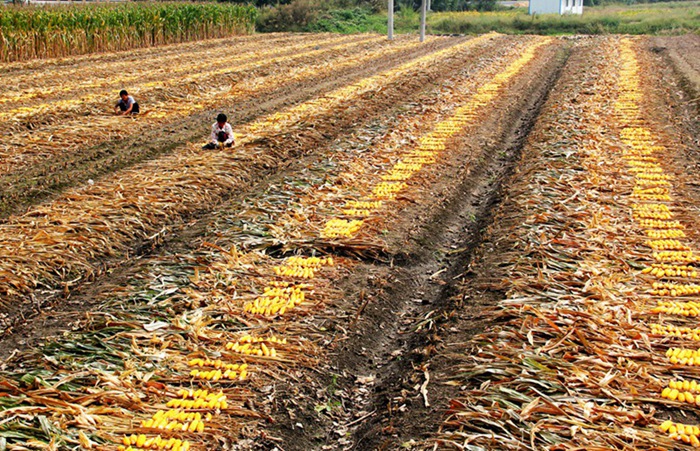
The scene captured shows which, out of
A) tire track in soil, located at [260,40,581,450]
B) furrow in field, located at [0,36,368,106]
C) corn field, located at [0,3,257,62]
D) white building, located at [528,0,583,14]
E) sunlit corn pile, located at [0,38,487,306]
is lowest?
tire track in soil, located at [260,40,581,450]

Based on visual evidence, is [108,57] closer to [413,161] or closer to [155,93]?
[155,93]

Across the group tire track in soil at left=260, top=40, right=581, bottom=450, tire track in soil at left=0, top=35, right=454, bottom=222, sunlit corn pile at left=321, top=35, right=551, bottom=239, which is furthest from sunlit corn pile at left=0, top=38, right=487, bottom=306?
tire track in soil at left=260, top=40, right=581, bottom=450

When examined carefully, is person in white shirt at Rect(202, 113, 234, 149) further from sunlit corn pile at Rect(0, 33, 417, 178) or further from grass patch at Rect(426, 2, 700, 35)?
grass patch at Rect(426, 2, 700, 35)

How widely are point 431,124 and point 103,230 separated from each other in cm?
786

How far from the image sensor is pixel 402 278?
7.39 m

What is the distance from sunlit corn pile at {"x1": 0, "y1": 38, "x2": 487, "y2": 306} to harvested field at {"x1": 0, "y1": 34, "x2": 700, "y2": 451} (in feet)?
0.12

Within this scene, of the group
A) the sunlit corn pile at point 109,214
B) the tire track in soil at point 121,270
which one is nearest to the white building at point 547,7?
the tire track in soil at point 121,270

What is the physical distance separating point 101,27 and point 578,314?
26.6 meters

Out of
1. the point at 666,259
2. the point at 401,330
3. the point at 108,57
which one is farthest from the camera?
the point at 108,57

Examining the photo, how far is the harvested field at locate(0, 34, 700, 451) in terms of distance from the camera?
484cm

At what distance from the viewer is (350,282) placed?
7117mm

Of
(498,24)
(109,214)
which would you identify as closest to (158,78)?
(109,214)

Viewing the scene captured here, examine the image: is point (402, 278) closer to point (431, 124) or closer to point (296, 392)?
point (296, 392)

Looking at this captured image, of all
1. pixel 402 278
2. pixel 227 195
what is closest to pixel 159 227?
pixel 227 195
